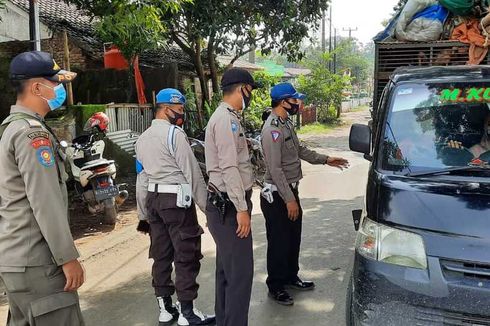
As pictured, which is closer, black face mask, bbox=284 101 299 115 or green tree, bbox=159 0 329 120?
black face mask, bbox=284 101 299 115

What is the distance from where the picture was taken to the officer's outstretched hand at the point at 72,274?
2.15m

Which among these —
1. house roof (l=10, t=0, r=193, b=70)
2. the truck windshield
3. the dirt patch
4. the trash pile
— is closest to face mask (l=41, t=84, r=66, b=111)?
the truck windshield

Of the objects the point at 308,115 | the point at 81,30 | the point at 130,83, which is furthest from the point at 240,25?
the point at 308,115

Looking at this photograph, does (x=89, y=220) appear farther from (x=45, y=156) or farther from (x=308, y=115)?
(x=308, y=115)

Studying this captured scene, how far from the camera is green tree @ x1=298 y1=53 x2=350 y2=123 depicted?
26.4 meters

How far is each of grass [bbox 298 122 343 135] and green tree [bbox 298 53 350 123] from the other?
2.84ft

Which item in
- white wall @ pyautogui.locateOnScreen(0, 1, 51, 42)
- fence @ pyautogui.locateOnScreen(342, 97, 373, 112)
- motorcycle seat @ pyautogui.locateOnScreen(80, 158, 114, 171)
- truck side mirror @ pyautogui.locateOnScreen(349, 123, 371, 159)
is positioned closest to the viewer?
truck side mirror @ pyautogui.locateOnScreen(349, 123, 371, 159)

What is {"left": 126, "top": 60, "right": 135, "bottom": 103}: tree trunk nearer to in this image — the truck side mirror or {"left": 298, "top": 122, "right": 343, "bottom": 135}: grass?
the truck side mirror

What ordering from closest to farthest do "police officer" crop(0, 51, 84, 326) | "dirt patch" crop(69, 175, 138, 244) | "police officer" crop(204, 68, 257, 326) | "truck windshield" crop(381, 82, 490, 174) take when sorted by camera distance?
"police officer" crop(0, 51, 84, 326) < "truck windshield" crop(381, 82, 490, 174) < "police officer" crop(204, 68, 257, 326) < "dirt patch" crop(69, 175, 138, 244)

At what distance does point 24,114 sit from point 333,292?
2.99 m

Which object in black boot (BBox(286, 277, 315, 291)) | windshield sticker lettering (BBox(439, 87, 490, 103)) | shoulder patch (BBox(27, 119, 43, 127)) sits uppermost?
windshield sticker lettering (BBox(439, 87, 490, 103))

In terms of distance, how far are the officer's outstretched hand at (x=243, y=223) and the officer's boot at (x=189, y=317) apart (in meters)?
0.90

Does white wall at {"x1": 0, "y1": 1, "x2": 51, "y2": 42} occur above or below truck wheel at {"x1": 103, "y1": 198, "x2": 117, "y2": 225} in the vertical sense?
above

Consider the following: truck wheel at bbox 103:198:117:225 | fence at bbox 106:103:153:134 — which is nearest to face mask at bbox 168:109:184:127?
truck wheel at bbox 103:198:117:225
